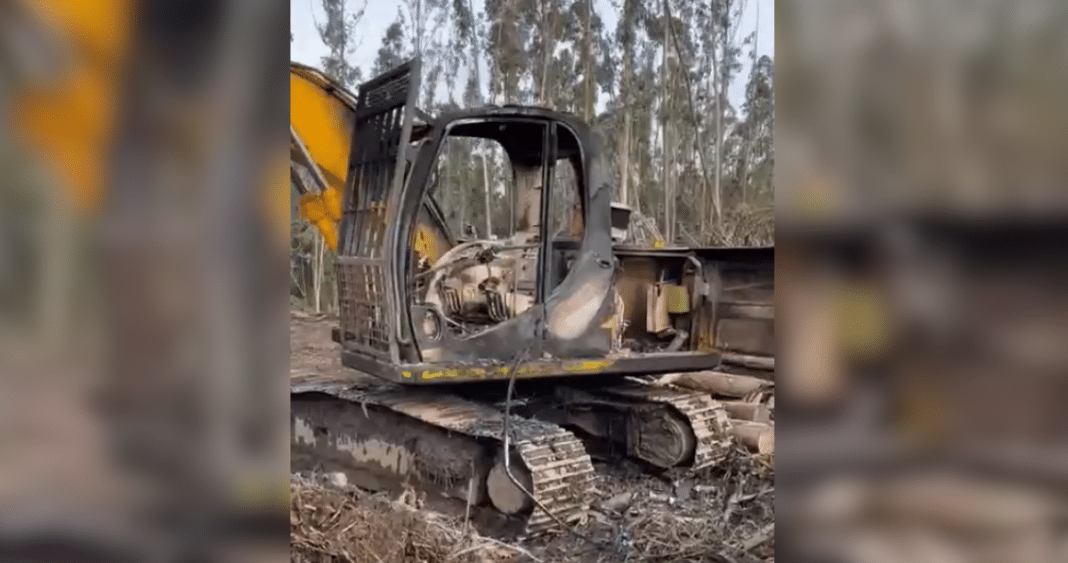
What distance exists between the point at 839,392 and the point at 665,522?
3.65m

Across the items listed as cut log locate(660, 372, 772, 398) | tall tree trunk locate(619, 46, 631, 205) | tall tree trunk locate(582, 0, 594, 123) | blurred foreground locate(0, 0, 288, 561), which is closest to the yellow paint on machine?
cut log locate(660, 372, 772, 398)

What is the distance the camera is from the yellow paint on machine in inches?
181

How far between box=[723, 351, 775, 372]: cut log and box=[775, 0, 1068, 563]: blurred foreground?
4.98 metres

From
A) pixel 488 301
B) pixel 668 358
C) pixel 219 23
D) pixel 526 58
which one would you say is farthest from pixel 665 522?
pixel 526 58

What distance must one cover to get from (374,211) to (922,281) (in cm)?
416

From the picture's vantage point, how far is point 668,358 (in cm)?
533

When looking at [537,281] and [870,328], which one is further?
[537,281]

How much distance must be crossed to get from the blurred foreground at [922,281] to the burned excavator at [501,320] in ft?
11.0

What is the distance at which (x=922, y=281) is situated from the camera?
2.87 ft

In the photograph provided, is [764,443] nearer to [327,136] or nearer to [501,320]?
[501,320]

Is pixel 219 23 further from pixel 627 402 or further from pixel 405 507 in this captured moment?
pixel 627 402

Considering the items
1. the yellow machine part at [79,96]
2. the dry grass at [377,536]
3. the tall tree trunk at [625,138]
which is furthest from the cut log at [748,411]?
the tall tree trunk at [625,138]

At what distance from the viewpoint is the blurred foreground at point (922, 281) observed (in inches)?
34.2

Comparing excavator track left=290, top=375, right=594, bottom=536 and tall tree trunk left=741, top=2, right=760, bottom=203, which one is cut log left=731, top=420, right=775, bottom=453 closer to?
excavator track left=290, top=375, right=594, bottom=536
